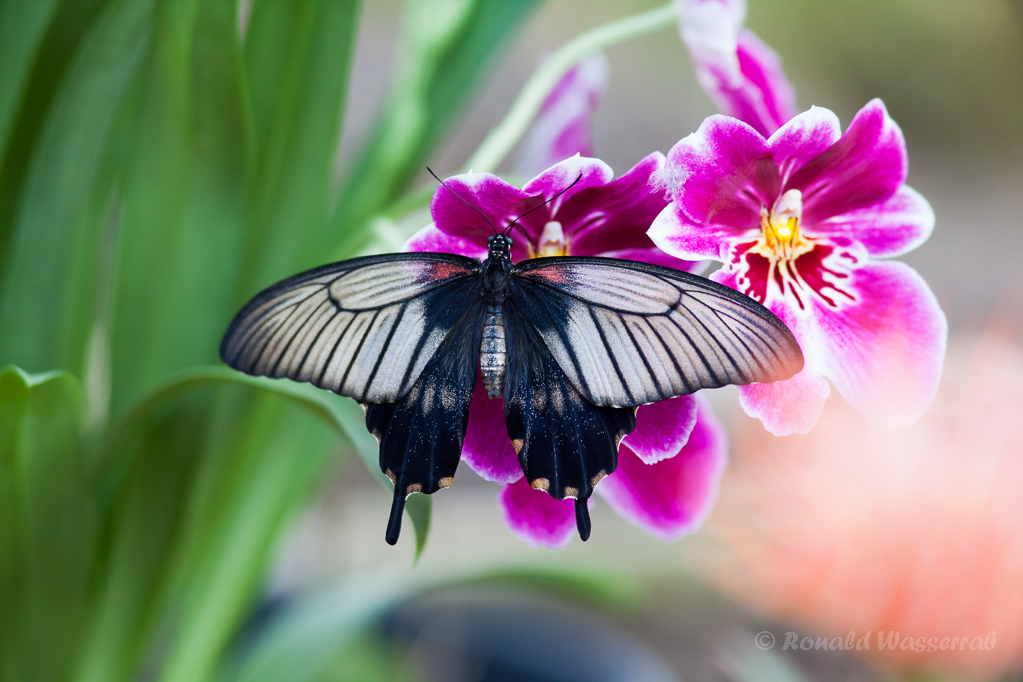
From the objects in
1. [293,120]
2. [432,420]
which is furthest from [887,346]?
[293,120]

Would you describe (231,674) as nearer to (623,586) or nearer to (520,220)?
(623,586)

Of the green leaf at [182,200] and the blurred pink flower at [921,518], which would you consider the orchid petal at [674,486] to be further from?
the blurred pink flower at [921,518]

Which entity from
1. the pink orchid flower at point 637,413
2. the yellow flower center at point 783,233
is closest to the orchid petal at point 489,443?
the pink orchid flower at point 637,413

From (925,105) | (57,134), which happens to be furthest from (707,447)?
(925,105)

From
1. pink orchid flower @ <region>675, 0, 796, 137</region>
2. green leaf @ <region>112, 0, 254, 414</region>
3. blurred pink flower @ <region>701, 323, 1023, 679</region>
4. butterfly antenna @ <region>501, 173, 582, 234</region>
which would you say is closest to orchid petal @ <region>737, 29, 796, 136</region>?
Result: pink orchid flower @ <region>675, 0, 796, 137</region>

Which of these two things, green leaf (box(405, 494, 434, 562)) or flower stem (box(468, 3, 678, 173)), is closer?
green leaf (box(405, 494, 434, 562))

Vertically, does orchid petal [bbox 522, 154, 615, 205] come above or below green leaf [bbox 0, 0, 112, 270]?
below

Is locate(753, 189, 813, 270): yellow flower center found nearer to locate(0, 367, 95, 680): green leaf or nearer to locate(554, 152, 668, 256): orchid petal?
locate(554, 152, 668, 256): orchid petal

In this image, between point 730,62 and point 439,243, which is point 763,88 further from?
point 439,243
